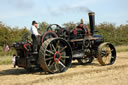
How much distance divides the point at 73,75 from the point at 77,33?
2.66m

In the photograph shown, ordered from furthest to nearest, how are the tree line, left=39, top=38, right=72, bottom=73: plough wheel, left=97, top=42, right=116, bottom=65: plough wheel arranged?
the tree line
left=97, top=42, right=116, bottom=65: plough wheel
left=39, top=38, right=72, bottom=73: plough wheel

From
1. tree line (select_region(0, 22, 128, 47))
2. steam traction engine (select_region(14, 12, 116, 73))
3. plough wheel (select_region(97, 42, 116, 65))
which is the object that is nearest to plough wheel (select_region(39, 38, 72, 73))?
steam traction engine (select_region(14, 12, 116, 73))

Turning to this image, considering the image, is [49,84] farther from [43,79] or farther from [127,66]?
[127,66]

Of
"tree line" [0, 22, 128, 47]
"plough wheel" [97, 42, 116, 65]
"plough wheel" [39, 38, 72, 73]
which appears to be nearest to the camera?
"plough wheel" [39, 38, 72, 73]

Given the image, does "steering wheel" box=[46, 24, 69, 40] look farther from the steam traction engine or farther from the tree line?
the tree line

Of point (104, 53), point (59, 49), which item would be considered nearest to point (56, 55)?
point (59, 49)

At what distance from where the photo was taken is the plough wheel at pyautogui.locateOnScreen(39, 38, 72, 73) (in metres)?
6.50

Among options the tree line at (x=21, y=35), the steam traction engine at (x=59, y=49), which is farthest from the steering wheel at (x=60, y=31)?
the tree line at (x=21, y=35)

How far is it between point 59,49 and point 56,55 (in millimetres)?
343

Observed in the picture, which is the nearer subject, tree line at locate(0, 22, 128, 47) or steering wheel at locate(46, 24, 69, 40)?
steering wheel at locate(46, 24, 69, 40)

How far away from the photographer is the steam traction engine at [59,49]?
6.58 meters

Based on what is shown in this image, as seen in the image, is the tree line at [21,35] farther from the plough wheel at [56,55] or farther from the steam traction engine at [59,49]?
the plough wheel at [56,55]

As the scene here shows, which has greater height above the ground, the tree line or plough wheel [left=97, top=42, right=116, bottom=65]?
the tree line

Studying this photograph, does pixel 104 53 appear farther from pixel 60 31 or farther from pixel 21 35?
pixel 21 35
